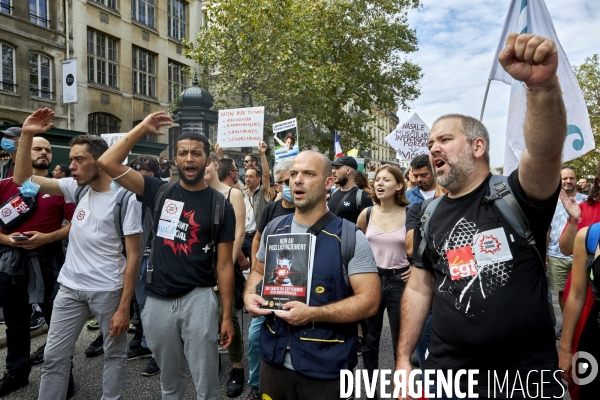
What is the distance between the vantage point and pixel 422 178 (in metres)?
4.77

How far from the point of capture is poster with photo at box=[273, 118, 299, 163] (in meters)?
8.56

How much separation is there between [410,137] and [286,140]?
242 centimetres

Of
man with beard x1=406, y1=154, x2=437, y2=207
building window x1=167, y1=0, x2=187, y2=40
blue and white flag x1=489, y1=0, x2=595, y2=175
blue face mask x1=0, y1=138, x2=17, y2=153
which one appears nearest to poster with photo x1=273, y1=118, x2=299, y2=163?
man with beard x1=406, y1=154, x2=437, y2=207

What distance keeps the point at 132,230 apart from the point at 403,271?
237cm

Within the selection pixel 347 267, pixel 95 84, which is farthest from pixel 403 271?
pixel 95 84

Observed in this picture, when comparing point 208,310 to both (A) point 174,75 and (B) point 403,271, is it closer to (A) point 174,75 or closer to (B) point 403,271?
(B) point 403,271

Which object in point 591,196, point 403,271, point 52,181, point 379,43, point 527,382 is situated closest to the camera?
point 527,382

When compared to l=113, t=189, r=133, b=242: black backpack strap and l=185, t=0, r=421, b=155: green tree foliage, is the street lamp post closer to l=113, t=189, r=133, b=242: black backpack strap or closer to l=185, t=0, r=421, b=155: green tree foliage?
l=113, t=189, r=133, b=242: black backpack strap

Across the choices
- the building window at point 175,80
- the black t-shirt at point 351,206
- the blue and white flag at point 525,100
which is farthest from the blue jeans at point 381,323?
the building window at point 175,80

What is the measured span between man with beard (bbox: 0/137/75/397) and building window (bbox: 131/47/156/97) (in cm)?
2238

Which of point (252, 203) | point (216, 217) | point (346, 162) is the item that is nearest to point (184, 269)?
point (216, 217)

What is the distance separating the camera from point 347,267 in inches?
95.9

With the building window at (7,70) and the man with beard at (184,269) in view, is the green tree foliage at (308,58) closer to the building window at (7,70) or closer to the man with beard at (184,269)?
the building window at (7,70)

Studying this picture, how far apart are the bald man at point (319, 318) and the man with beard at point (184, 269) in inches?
25.9
